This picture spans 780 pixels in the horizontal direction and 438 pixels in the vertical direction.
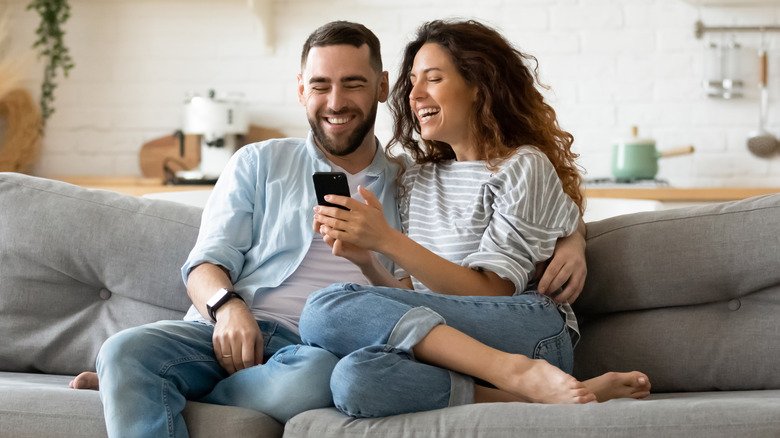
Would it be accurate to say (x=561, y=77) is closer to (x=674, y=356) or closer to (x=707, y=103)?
(x=707, y=103)

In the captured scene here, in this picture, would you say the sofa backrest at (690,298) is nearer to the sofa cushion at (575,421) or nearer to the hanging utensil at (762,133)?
the sofa cushion at (575,421)

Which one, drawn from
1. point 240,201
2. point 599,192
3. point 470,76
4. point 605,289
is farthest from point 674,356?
point 599,192

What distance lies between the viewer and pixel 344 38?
1969mm

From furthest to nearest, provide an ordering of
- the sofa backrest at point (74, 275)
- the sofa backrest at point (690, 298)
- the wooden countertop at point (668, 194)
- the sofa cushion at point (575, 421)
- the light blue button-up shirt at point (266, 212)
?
1. the wooden countertop at point (668, 194)
2. the sofa backrest at point (74, 275)
3. the light blue button-up shirt at point (266, 212)
4. the sofa backrest at point (690, 298)
5. the sofa cushion at point (575, 421)

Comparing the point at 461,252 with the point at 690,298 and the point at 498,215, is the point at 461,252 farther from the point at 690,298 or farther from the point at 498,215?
the point at 690,298

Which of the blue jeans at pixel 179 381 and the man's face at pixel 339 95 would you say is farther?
the man's face at pixel 339 95

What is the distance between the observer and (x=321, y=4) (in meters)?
3.84

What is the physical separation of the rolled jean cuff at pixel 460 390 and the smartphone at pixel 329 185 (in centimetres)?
39

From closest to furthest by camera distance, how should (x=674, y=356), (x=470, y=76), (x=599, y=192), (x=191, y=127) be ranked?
(x=674, y=356) → (x=470, y=76) → (x=599, y=192) → (x=191, y=127)

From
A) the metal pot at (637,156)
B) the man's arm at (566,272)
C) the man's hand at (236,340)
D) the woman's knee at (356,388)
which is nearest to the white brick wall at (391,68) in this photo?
the metal pot at (637,156)

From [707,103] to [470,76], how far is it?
214 centimetres

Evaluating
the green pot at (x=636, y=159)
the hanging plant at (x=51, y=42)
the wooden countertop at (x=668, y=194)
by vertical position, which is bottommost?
the wooden countertop at (x=668, y=194)

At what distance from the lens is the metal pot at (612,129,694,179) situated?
335cm

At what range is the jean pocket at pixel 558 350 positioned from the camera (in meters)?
1.57
